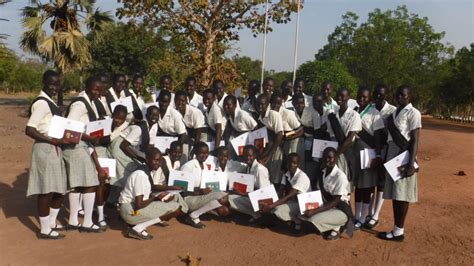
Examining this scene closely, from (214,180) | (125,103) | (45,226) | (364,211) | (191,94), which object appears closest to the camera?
(45,226)

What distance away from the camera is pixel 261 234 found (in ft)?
16.6

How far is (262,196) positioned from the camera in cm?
505

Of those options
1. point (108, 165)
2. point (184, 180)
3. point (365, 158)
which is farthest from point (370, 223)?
point (108, 165)

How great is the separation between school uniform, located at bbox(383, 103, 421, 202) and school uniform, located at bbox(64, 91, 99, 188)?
3.66 meters

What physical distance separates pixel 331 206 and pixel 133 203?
2471mm

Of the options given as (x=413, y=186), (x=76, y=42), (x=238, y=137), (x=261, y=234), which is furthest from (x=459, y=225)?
(x=76, y=42)

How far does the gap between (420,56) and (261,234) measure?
30905 mm

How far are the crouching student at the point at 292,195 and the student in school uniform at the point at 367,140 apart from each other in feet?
2.37

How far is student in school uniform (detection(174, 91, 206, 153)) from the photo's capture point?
574 cm

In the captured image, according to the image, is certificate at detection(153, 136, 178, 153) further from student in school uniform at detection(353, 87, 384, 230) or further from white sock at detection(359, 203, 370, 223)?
white sock at detection(359, 203, 370, 223)

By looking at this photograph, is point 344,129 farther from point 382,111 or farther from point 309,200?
point 309,200

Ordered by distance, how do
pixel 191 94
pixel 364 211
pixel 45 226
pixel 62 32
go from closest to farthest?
pixel 45 226 → pixel 364 211 → pixel 191 94 → pixel 62 32

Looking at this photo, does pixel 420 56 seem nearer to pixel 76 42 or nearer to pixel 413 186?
pixel 76 42

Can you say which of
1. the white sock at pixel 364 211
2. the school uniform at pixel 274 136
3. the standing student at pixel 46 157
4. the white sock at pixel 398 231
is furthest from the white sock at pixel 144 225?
the white sock at pixel 398 231
